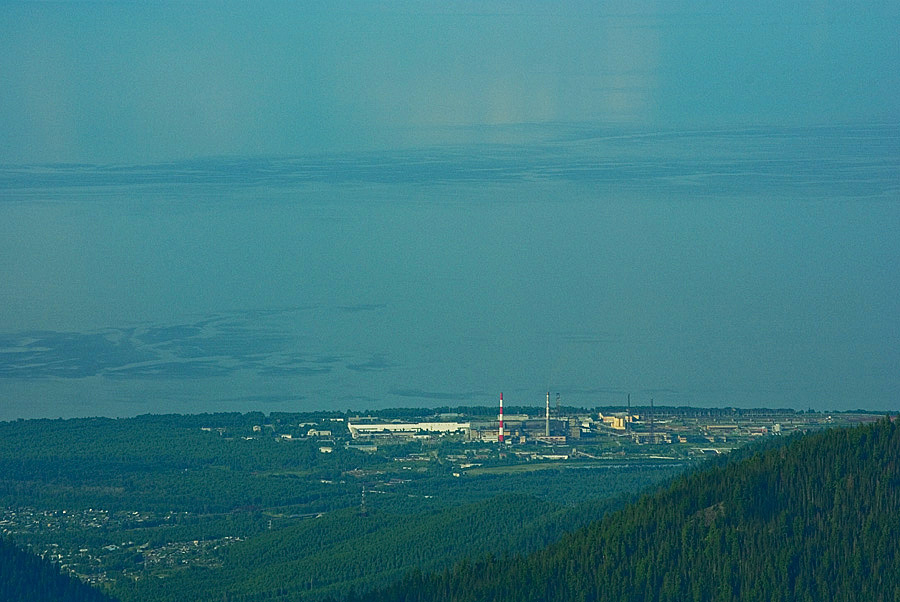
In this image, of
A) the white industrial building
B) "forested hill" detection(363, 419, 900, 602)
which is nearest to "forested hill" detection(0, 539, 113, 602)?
"forested hill" detection(363, 419, 900, 602)

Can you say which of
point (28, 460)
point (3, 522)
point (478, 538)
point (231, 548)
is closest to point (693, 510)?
point (478, 538)

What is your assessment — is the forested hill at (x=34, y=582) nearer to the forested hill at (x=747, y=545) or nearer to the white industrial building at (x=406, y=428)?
the forested hill at (x=747, y=545)

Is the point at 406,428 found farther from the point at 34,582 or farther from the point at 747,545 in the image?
the point at 747,545

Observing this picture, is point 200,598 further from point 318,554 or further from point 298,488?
point 298,488

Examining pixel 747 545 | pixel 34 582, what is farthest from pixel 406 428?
pixel 747 545

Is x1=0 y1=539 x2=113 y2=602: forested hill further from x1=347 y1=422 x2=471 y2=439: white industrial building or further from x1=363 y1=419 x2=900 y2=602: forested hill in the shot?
x1=347 y1=422 x2=471 y2=439: white industrial building
